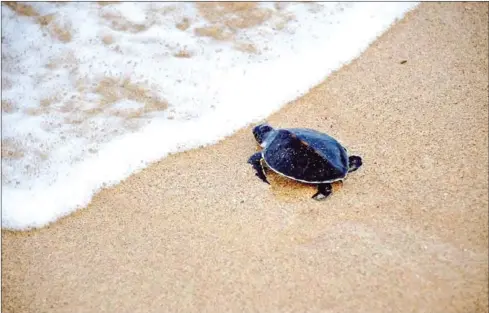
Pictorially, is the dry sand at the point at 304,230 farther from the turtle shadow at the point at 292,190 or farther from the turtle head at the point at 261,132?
the turtle head at the point at 261,132

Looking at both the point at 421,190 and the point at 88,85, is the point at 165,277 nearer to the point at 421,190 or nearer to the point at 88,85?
the point at 421,190

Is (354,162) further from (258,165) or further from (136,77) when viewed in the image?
(136,77)

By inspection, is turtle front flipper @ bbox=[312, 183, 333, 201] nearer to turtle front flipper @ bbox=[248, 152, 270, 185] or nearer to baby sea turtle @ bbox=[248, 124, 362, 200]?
baby sea turtle @ bbox=[248, 124, 362, 200]

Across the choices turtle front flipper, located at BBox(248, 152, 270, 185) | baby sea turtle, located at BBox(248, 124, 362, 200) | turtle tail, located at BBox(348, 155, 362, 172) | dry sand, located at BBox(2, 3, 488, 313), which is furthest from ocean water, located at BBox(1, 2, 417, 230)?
turtle tail, located at BBox(348, 155, 362, 172)

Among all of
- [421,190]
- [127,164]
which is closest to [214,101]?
[127,164]

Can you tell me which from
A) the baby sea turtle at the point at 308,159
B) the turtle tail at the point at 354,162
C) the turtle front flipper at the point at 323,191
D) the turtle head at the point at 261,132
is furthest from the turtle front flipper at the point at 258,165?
the turtle tail at the point at 354,162

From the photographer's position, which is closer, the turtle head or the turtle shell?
the turtle shell

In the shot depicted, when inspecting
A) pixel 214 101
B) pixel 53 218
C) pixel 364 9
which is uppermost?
pixel 364 9
